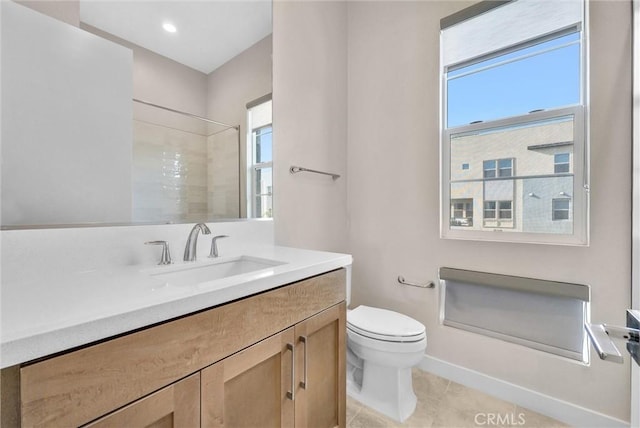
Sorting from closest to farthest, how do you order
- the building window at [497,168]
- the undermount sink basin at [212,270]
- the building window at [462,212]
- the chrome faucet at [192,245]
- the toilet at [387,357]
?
the undermount sink basin at [212,270]
the chrome faucet at [192,245]
the toilet at [387,357]
the building window at [497,168]
the building window at [462,212]

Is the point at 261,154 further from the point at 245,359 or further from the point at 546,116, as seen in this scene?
the point at 546,116

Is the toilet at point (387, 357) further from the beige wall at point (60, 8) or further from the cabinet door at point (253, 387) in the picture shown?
the beige wall at point (60, 8)

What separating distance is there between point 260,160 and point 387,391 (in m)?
1.44

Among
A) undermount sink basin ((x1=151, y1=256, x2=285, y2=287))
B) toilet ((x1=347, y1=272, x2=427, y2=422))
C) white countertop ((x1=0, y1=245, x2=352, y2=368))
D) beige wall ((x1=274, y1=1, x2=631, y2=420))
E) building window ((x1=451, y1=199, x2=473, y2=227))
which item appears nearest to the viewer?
white countertop ((x1=0, y1=245, x2=352, y2=368))

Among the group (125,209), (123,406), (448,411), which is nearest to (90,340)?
(123,406)

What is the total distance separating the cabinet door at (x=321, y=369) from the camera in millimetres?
964

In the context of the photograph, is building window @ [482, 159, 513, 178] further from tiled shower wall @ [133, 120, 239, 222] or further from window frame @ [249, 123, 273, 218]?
tiled shower wall @ [133, 120, 239, 222]

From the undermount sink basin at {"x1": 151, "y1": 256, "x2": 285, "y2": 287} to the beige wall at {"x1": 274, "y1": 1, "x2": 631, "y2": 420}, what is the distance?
44 centimetres

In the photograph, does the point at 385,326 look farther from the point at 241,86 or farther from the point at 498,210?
the point at 241,86

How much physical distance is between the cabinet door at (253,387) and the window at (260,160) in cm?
81

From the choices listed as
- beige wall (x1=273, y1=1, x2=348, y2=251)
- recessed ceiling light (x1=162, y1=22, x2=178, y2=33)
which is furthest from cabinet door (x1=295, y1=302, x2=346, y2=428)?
recessed ceiling light (x1=162, y1=22, x2=178, y2=33)

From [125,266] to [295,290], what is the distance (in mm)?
645

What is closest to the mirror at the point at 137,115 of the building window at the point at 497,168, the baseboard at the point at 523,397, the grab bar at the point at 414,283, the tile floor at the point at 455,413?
the grab bar at the point at 414,283

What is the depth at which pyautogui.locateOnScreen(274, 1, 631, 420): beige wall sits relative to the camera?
51.4 inches
